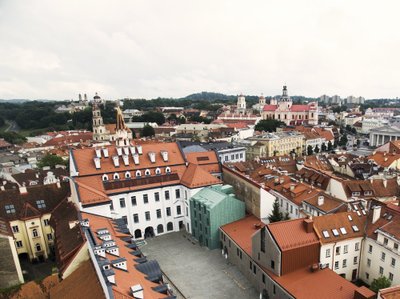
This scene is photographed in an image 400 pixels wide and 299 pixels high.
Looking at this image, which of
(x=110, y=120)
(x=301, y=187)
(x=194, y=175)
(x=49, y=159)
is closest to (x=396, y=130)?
(x=301, y=187)

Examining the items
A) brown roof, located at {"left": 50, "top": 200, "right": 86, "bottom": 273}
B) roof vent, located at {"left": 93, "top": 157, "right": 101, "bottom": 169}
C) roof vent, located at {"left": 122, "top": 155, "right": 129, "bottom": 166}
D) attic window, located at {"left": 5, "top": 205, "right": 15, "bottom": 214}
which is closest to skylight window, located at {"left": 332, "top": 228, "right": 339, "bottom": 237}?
brown roof, located at {"left": 50, "top": 200, "right": 86, "bottom": 273}

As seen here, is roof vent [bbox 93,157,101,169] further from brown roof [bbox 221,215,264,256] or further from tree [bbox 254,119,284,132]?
tree [bbox 254,119,284,132]

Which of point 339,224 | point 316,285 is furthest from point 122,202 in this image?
point 339,224

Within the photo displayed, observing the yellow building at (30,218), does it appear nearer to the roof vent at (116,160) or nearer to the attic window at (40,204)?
the attic window at (40,204)

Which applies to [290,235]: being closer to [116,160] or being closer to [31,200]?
[116,160]

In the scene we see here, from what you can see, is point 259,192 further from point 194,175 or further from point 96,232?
point 96,232

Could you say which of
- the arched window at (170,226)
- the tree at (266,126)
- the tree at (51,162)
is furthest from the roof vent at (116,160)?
the tree at (266,126)
